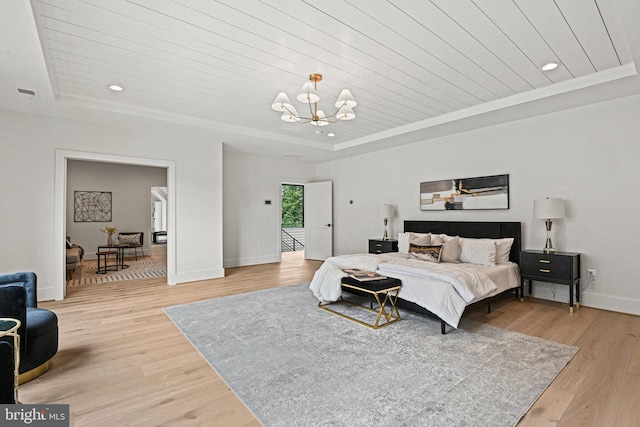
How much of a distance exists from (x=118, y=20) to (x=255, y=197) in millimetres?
5328

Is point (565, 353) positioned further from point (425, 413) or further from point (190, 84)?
point (190, 84)

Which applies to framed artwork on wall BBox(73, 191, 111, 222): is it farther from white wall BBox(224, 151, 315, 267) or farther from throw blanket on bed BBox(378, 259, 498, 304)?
throw blanket on bed BBox(378, 259, 498, 304)

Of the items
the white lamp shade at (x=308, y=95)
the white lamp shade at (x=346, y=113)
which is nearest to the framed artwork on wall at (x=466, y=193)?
the white lamp shade at (x=346, y=113)

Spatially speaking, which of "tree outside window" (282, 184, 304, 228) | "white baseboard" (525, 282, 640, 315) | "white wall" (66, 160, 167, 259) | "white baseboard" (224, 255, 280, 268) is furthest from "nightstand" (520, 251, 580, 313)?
"tree outside window" (282, 184, 304, 228)

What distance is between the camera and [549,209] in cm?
411

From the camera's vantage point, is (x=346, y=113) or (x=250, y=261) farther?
(x=250, y=261)

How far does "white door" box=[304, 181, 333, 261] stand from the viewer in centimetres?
806

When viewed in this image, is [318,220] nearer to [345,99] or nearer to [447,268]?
[447,268]

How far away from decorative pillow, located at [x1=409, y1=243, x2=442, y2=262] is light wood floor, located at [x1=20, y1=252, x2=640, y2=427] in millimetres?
954

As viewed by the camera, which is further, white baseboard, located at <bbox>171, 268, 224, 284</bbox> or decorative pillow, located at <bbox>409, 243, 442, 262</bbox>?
white baseboard, located at <bbox>171, 268, 224, 284</bbox>

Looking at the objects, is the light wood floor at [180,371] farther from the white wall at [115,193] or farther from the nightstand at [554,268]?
the white wall at [115,193]

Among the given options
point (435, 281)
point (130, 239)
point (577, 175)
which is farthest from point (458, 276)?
point (130, 239)

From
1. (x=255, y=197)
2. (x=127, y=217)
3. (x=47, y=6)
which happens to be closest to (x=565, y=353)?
(x=47, y=6)

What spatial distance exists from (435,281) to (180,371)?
2.64 metres
